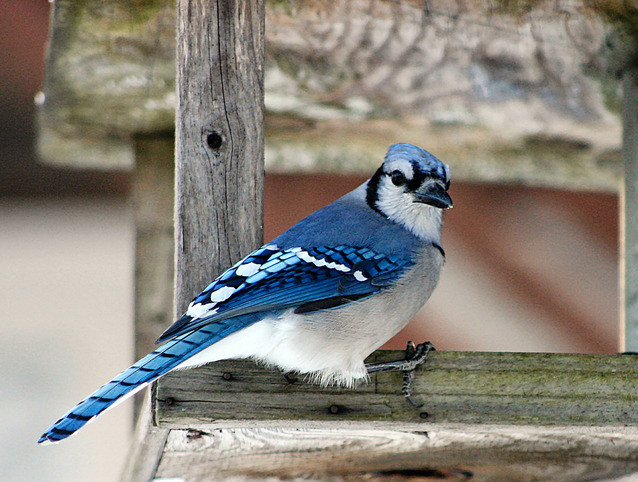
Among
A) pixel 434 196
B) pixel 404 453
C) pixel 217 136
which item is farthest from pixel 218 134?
pixel 404 453

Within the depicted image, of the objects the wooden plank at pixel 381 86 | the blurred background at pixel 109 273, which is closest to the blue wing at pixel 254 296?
the wooden plank at pixel 381 86

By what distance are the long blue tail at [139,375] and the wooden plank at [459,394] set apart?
8 cm

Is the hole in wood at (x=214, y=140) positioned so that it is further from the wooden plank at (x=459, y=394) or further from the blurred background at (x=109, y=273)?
the blurred background at (x=109, y=273)

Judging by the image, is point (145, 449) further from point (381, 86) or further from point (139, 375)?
point (381, 86)

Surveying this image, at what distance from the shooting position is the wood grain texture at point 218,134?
65.4 inches

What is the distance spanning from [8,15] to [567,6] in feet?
6.76

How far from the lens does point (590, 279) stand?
141 inches

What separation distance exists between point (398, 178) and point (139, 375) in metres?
0.75

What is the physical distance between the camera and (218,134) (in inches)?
66.4

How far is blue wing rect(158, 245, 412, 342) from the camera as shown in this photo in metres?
1.49

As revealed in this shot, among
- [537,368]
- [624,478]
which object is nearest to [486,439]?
[537,368]

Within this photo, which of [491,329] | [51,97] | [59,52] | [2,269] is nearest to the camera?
[59,52]

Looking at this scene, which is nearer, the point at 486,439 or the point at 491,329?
the point at 486,439

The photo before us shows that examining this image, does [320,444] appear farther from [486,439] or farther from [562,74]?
[562,74]
